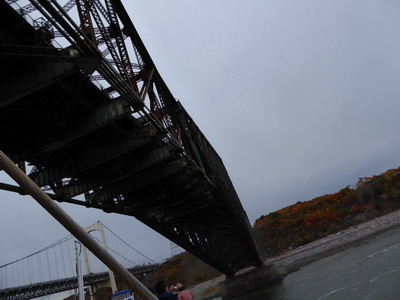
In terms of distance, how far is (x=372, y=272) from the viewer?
22.6m

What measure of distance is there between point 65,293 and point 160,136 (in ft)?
253

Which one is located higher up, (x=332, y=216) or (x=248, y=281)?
(x=332, y=216)

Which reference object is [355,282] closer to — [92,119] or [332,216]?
[92,119]

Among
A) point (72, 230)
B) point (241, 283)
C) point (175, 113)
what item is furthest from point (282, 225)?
point (72, 230)

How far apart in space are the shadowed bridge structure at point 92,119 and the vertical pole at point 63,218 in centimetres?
531

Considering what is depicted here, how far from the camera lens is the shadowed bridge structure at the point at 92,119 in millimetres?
7113

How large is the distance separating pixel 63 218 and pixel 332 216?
2903 inches

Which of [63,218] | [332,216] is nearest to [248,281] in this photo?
[63,218]

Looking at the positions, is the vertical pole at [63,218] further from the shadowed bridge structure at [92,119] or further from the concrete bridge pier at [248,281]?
the concrete bridge pier at [248,281]

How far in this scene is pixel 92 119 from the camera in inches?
389

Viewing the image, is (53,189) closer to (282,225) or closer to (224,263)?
(224,263)

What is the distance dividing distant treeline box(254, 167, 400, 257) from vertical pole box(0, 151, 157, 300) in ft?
224

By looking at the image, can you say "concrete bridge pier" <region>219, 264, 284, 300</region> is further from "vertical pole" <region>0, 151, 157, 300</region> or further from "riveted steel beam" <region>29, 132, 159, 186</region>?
"vertical pole" <region>0, 151, 157, 300</region>

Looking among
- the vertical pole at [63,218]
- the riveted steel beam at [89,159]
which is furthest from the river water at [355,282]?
the vertical pole at [63,218]
